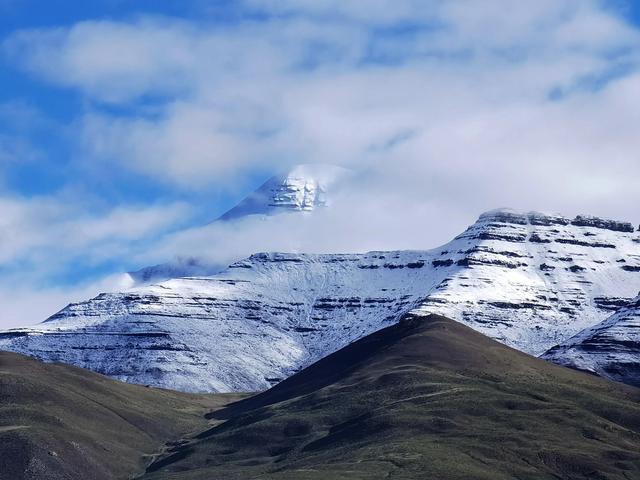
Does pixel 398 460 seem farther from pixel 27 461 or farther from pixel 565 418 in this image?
pixel 27 461

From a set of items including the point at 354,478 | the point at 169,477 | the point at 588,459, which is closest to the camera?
the point at 354,478

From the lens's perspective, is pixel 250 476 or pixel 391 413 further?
pixel 391 413

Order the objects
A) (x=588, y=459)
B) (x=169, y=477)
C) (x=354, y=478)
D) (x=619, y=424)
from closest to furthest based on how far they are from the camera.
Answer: (x=354, y=478) < (x=588, y=459) < (x=169, y=477) < (x=619, y=424)

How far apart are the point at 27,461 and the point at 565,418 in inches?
2850

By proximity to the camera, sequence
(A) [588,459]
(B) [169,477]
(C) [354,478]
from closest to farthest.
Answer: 1. (C) [354,478]
2. (A) [588,459]
3. (B) [169,477]

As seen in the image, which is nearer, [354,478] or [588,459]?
[354,478]

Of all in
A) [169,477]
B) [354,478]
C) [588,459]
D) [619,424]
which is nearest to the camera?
[354,478]

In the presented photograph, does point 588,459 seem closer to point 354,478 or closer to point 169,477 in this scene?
point 354,478

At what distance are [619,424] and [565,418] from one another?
8961mm

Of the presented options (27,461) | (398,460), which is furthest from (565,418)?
(27,461)

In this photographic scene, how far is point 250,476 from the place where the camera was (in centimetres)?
17738

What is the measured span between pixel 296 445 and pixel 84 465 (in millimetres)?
29739

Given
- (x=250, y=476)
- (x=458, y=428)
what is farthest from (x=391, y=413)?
(x=250, y=476)

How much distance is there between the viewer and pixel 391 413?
7751 inches
